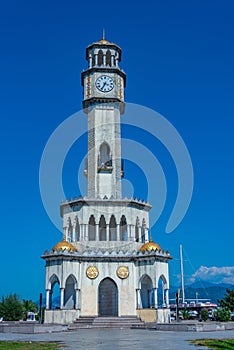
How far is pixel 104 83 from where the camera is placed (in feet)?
170

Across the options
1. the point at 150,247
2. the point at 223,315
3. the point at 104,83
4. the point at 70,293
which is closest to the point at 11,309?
the point at 70,293

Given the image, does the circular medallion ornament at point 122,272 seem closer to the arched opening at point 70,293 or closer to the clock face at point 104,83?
the arched opening at point 70,293

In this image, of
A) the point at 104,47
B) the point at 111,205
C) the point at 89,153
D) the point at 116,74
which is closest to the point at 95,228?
the point at 111,205

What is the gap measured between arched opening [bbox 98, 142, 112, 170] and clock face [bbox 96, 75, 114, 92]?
22.9ft

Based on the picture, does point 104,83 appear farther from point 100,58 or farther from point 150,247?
point 150,247

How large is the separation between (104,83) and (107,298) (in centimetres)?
2508

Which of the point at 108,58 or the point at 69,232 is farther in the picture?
the point at 108,58

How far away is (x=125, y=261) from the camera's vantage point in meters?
43.3

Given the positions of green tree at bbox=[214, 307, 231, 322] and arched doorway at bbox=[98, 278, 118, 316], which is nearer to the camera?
arched doorway at bbox=[98, 278, 118, 316]

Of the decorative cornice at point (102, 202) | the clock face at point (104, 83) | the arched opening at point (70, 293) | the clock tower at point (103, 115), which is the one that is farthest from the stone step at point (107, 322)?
the clock face at point (104, 83)

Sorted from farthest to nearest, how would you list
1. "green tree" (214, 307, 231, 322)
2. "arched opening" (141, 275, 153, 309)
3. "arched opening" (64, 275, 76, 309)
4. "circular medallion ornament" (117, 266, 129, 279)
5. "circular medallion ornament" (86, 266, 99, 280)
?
"arched opening" (141, 275, 153, 309)
"green tree" (214, 307, 231, 322)
"arched opening" (64, 275, 76, 309)
"circular medallion ornament" (117, 266, 129, 279)
"circular medallion ornament" (86, 266, 99, 280)

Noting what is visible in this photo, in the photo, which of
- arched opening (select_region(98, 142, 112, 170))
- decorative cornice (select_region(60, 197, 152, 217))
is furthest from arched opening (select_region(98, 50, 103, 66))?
decorative cornice (select_region(60, 197, 152, 217))

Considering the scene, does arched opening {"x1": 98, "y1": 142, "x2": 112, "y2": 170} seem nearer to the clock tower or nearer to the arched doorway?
the clock tower

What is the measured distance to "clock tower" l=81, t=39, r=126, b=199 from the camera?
4850 centimetres
